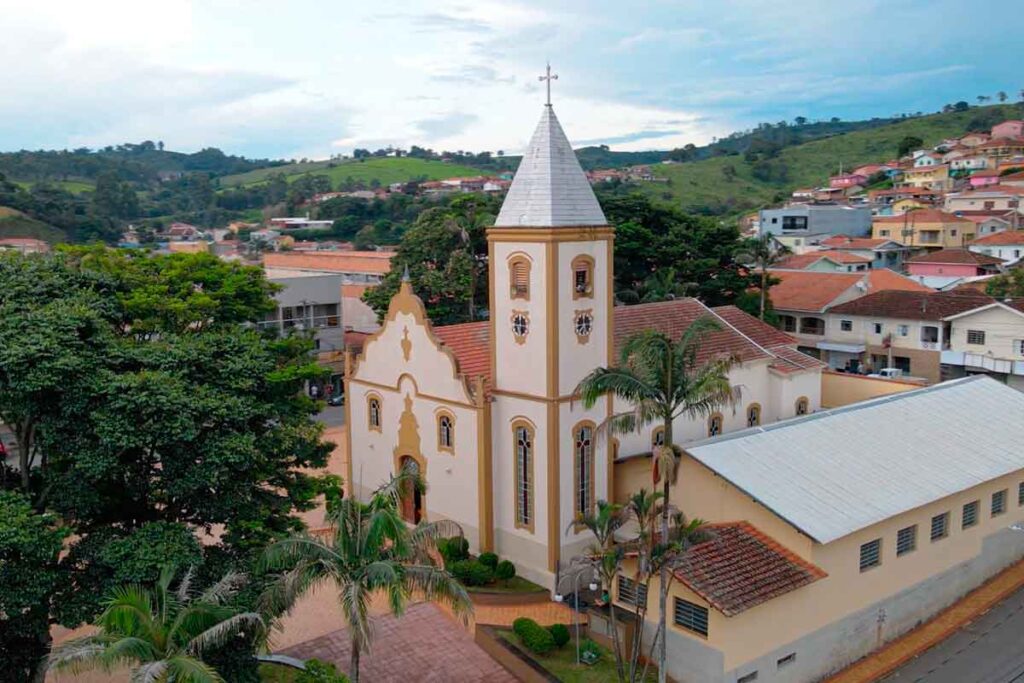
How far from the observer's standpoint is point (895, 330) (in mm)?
50531

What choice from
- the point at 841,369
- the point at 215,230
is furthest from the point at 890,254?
the point at 215,230

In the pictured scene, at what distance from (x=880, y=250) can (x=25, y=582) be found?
2682 inches

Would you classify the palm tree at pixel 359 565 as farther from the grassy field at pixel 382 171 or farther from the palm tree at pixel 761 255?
the grassy field at pixel 382 171

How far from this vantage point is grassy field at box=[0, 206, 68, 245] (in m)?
79.2

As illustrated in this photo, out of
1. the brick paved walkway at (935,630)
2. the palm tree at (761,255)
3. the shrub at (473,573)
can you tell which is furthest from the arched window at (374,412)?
the palm tree at (761,255)

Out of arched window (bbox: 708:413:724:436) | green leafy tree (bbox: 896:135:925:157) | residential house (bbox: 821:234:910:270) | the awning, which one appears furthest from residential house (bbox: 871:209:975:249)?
green leafy tree (bbox: 896:135:925:157)

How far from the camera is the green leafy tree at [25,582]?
50.8ft

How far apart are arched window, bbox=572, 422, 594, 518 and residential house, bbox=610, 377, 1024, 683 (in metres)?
1.36

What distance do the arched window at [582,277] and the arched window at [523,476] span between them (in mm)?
3948

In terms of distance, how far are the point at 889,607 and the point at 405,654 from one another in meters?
12.3

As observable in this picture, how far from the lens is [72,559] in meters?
17.3

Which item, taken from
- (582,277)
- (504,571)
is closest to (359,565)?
(504,571)

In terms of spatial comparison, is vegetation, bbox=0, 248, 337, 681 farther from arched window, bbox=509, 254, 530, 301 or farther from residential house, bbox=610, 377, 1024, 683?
residential house, bbox=610, 377, 1024, 683

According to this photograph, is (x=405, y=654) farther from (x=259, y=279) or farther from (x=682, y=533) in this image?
(x=259, y=279)
